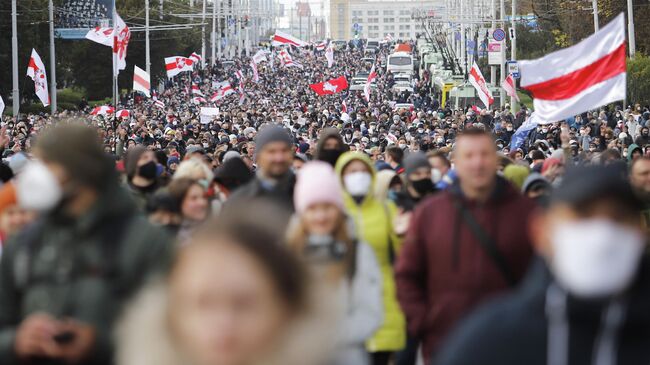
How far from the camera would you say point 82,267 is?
14.6ft

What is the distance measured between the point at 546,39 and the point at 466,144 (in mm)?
85980

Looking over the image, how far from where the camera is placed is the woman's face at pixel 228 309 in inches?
106

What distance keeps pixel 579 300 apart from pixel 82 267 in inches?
76.0

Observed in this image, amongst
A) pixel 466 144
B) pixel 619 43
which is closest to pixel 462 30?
pixel 619 43

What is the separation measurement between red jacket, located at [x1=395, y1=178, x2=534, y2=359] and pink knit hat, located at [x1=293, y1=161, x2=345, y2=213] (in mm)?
611

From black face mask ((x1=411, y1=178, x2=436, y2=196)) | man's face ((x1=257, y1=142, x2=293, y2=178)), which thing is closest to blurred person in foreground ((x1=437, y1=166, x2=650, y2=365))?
man's face ((x1=257, y1=142, x2=293, y2=178))

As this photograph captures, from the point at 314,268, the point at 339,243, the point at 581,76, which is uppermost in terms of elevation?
the point at 581,76

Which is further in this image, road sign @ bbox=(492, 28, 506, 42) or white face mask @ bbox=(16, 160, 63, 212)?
road sign @ bbox=(492, 28, 506, 42)

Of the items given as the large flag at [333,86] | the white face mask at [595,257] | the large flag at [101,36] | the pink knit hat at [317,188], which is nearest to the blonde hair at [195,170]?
the pink knit hat at [317,188]

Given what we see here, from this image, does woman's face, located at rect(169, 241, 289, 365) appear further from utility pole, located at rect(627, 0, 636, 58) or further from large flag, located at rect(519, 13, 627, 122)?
utility pole, located at rect(627, 0, 636, 58)

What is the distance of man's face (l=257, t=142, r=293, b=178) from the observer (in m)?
Result: 7.58

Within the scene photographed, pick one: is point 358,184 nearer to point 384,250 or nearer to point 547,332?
point 384,250

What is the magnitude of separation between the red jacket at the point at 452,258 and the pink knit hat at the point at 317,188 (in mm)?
A: 611

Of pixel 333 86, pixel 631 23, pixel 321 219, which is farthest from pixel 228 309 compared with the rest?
pixel 333 86
